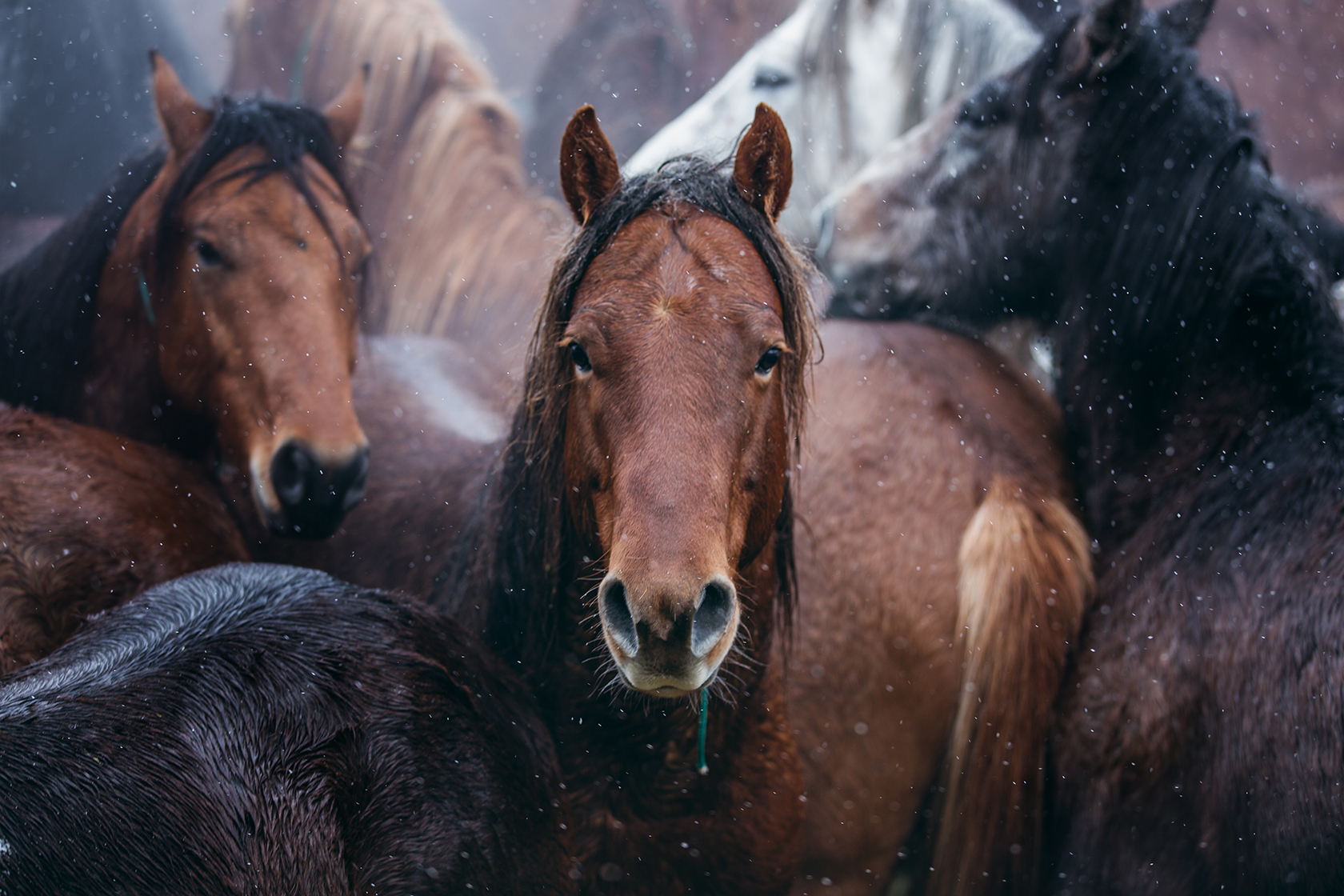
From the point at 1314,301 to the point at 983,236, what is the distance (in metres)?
0.81

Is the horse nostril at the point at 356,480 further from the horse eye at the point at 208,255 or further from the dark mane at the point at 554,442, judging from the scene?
the horse eye at the point at 208,255

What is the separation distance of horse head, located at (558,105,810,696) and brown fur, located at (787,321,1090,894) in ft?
1.93

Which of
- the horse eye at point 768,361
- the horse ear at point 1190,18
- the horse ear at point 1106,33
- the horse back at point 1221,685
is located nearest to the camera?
the horse eye at point 768,361

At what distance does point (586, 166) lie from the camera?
1.38 meters

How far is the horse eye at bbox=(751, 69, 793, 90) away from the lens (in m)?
2.89

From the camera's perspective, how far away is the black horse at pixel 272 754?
991 mm

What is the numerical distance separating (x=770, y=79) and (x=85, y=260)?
2121mm

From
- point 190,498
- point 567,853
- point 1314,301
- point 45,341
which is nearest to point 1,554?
point 190,498

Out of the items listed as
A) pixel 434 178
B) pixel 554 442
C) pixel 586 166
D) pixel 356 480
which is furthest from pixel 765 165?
pixel 434 178

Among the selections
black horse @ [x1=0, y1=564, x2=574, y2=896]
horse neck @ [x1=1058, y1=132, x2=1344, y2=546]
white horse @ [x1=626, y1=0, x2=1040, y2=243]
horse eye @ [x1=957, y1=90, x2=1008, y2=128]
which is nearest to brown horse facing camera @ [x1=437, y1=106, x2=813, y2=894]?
black horse @ [x1=0, y1=564, x2=574, y2=896]

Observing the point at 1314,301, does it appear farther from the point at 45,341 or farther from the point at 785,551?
the point at 45,341

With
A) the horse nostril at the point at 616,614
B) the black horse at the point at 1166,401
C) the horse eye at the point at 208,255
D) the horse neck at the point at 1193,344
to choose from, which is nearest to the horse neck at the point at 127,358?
the horse eye at the point at 208,255

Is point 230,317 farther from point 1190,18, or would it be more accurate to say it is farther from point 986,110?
point 1190,18

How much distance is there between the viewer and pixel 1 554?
1.39 meters
